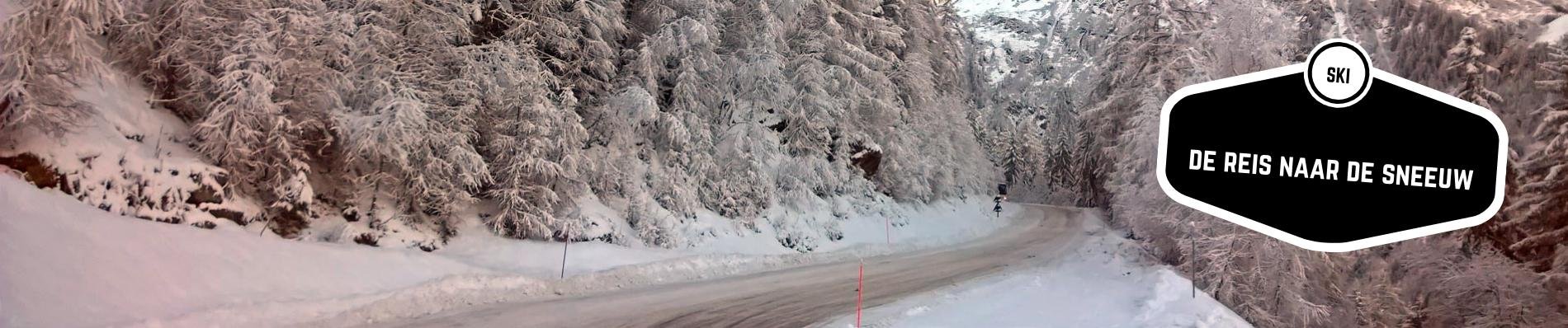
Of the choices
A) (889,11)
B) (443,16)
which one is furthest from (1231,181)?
(889,11)

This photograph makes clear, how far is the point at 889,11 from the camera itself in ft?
82.0

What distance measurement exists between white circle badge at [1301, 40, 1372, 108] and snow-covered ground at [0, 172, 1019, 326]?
770 centimetres

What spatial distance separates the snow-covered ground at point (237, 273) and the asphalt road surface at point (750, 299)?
0.70m

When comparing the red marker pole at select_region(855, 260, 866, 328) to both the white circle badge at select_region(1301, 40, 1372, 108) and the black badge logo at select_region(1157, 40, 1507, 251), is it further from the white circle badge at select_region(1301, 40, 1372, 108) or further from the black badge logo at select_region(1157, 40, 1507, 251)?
the white circle badge at select_region(1301, 40, 1372, 108)

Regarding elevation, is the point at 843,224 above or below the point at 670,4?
below

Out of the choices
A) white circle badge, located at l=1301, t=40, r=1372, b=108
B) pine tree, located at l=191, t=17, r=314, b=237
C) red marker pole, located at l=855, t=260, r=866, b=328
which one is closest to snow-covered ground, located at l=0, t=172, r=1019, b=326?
pine tree, located at l=191, t=17, r=314, b=237

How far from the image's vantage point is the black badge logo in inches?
128

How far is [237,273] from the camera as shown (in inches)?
306

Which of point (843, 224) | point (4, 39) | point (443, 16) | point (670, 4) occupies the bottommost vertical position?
point (843, 224)

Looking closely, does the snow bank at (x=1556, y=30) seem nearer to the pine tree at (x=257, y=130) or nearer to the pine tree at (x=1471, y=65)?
the pine tree at (x=1471, y=65)

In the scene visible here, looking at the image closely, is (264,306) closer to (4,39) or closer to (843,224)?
(4,39)

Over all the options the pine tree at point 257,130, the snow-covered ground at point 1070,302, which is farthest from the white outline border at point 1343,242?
the pine tree at point 257,130

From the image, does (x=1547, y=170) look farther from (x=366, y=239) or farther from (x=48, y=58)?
(x=48, y=58)

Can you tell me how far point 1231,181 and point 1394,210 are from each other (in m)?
0.74
